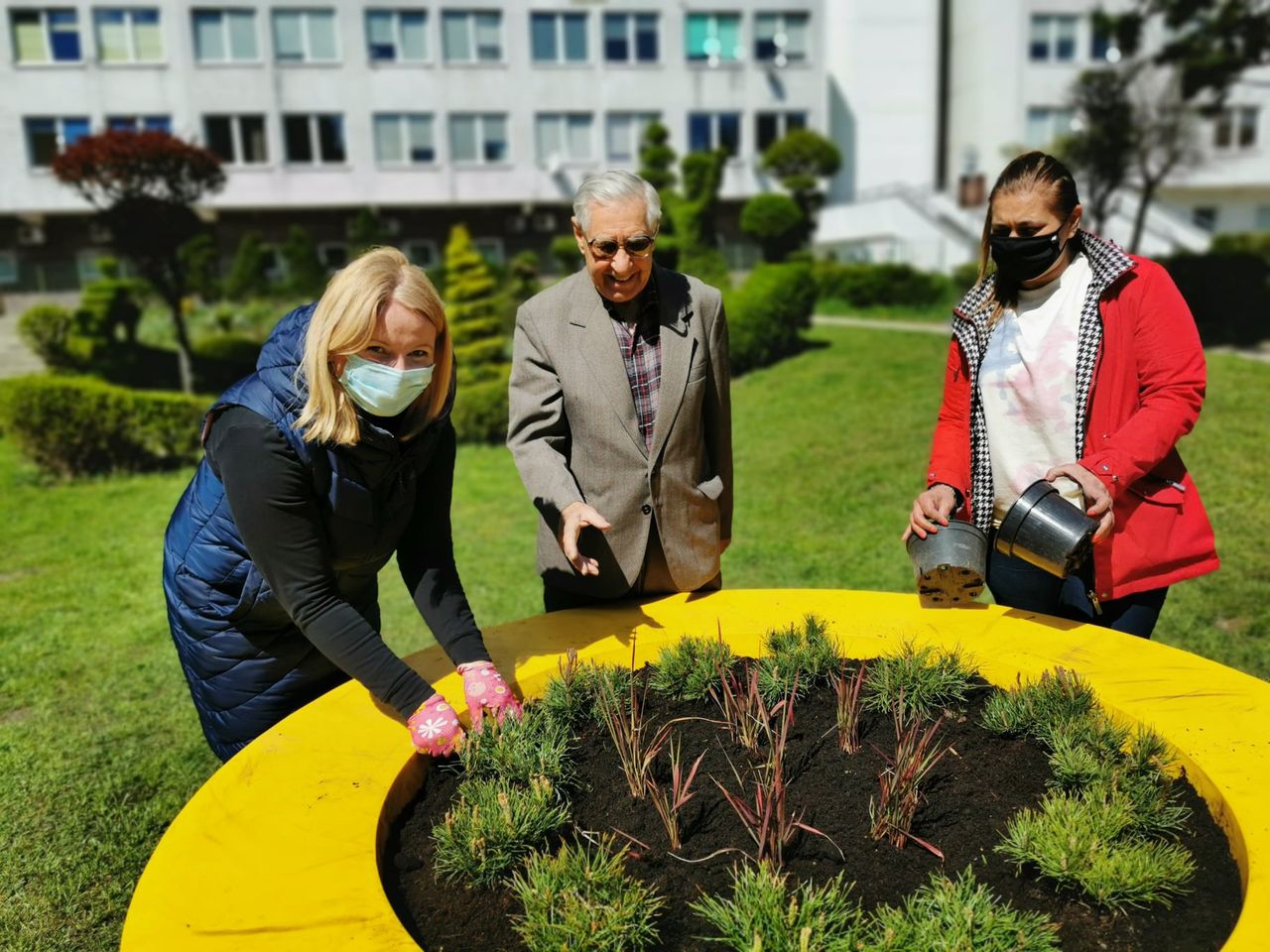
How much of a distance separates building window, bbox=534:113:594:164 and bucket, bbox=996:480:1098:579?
26.3m

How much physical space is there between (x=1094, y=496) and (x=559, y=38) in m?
27.8

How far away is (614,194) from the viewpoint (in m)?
2.34

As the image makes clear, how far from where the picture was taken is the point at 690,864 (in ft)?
5.48

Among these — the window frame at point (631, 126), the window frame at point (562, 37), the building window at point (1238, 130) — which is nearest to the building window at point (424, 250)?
the window frame at point (631, 126)

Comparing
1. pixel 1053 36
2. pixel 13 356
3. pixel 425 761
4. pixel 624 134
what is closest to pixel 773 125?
pixel 624 134

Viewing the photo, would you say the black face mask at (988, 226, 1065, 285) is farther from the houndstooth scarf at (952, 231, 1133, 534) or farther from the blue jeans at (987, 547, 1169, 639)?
the blue jeans at (987, 547, 1169, 639)

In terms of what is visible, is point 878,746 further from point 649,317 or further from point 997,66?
point 997,66

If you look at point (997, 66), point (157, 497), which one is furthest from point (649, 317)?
point (997, 66)

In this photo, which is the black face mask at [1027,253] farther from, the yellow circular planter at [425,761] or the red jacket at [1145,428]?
the yellow circular planter at [425,761]

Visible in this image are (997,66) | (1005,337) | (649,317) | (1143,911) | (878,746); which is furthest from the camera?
(997,66)

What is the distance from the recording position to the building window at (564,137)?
88.7ft

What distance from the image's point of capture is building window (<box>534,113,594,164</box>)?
27.0 metres

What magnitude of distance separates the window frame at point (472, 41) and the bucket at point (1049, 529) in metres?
27.1

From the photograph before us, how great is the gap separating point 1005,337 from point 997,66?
101 feet
